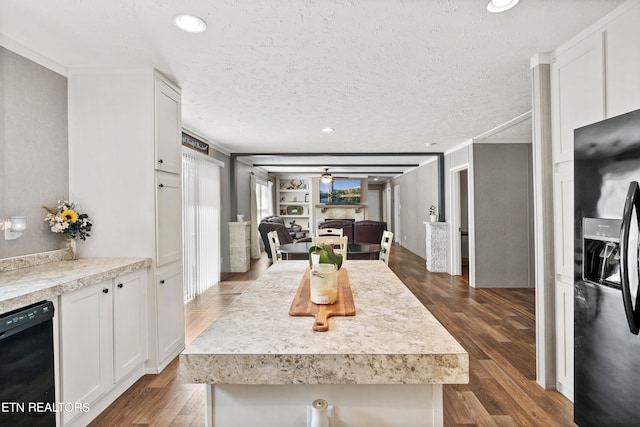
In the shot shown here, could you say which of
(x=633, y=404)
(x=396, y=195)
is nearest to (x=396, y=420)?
(x=633, y=404)

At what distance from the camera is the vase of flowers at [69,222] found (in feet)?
7.03

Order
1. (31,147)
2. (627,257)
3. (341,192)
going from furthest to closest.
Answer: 1. (341,192)
2. (31,147)
3. (627,257)

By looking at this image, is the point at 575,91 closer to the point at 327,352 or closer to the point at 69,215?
the point at 327,352

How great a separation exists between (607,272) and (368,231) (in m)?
4.97

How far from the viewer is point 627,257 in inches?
54.2

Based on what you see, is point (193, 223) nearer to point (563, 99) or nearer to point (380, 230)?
point (380, 230)

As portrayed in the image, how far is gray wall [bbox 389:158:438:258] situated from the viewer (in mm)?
7084

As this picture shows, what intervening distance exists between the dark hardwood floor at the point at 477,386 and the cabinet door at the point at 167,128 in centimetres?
168

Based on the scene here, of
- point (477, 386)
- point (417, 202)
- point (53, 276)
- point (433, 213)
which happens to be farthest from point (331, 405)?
point (417, 202)

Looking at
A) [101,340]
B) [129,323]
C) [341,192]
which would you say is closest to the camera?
[101,340]

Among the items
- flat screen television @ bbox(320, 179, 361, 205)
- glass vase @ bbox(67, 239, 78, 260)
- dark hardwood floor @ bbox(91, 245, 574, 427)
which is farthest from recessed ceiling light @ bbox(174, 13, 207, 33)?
flat screen television @ bbox(320, 179, 361, 205)

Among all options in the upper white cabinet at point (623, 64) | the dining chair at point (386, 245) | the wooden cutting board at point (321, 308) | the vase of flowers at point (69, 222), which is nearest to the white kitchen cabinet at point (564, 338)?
the upper white cabinet at point (623, 64)

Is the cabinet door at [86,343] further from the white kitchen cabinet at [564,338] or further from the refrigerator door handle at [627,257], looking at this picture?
the white kitchen cabinet at [564,338]

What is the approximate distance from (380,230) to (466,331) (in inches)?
135
